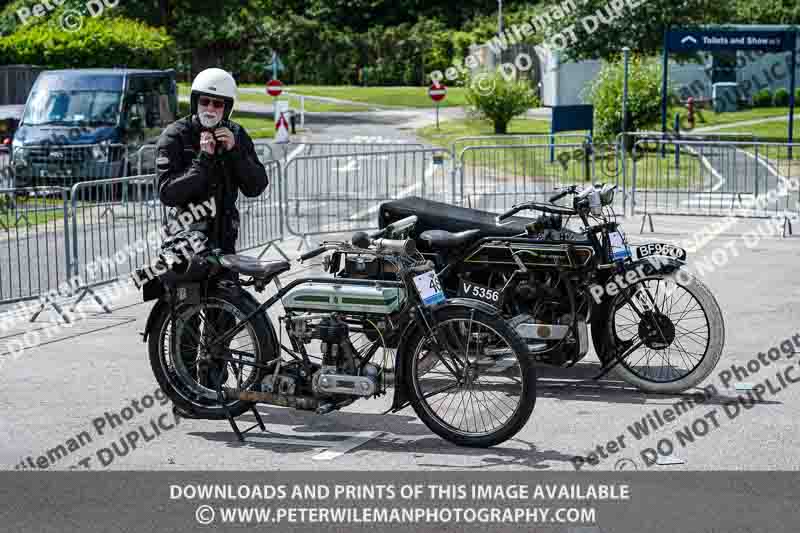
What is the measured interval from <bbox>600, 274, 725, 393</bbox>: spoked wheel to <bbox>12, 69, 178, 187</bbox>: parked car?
41.8 feet

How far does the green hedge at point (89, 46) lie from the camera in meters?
34.4

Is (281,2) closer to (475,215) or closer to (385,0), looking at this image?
A: (385,0)

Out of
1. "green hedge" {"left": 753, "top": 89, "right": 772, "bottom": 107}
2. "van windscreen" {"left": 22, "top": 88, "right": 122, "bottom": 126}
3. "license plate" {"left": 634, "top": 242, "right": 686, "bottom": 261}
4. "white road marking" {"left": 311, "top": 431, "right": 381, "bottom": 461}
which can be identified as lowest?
"white road marking" {"left": 311, "top": 431, "right": 381, "bottom": 461}

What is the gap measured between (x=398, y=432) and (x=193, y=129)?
2268 millimetres

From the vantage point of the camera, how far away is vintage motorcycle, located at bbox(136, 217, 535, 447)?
264 inches

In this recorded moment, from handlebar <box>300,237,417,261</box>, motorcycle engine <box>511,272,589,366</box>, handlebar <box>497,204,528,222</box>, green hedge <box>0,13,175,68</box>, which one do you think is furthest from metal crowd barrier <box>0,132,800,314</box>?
green hedge <box>0,13,175,68</box>

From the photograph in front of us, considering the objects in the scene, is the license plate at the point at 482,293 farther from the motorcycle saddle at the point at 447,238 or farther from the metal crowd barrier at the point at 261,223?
the metal crowd barrier at the point at 261,223

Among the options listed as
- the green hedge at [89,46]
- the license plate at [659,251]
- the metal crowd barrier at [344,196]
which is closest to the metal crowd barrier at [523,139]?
the metal crowd barrier at [344,196]

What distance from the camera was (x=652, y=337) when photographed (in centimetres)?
786

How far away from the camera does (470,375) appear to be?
266 inches

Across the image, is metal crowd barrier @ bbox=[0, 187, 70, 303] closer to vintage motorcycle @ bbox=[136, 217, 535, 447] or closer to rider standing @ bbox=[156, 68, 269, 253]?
rider standing @ bbox=[156, 68, 269, 253]

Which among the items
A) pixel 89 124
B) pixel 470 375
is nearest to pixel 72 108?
pixel 89 124

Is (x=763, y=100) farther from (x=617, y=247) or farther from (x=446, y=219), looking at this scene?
(x=617, y=247)

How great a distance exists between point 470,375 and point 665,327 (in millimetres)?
1699
